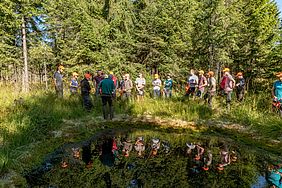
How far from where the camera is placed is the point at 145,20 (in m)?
20.4

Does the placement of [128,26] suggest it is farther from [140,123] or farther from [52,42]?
[140,123]

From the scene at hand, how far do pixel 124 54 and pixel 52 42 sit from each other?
36.2 ft

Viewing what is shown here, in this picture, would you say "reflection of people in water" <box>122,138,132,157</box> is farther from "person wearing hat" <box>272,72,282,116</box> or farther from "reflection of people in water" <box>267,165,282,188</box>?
"person wearing hat" <box>272,72,282,116</box>

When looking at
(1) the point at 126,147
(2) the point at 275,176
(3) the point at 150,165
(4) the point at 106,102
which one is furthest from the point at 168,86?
(2) the point at 275,176

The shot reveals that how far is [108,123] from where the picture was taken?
33.2 feet

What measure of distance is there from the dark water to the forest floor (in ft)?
1.48

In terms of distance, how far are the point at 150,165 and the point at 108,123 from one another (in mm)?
4647

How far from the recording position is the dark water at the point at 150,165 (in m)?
4.89

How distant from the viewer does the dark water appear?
4891mm

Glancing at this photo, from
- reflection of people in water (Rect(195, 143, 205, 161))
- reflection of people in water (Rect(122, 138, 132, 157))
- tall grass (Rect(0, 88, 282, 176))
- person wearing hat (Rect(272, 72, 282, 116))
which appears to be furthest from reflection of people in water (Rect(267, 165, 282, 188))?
person wearing hat (Rect(272, 72, 282, 116))

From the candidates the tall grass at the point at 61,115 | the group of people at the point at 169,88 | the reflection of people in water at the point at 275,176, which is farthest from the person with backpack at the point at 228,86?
the reflection of people in water at the point at 275,176

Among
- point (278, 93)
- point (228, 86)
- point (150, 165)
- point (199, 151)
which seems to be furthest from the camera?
point (228, 86)

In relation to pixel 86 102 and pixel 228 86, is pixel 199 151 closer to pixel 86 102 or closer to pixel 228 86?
pixel 228 86

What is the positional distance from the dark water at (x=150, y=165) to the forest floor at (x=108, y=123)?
1.48 feet
